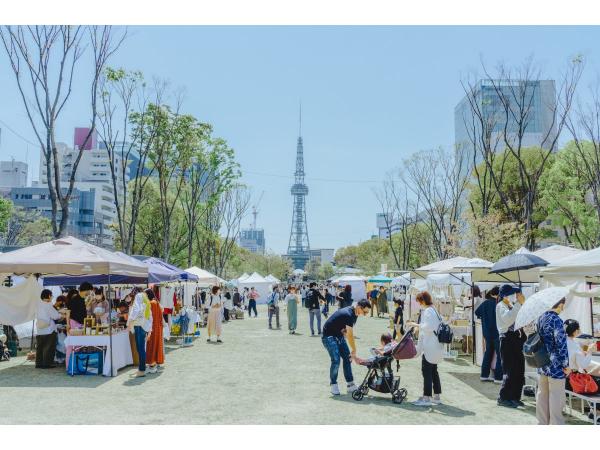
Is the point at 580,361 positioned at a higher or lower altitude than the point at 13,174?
lower

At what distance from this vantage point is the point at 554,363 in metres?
5.42

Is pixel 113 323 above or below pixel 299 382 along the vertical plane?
above

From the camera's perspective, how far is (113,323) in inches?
431

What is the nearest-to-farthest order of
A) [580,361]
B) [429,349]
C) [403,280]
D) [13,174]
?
[580,361]
[429,349]
[403,280]
[13,174]

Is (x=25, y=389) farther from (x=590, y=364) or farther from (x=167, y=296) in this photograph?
(x=167, y=296)

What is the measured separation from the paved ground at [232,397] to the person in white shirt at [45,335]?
0.35 meters

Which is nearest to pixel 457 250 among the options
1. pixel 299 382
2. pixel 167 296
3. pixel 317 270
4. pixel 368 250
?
pixel 167 296

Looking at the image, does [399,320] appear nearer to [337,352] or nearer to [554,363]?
[337,352]

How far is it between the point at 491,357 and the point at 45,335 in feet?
28.2

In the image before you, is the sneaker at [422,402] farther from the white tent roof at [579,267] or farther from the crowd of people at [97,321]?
the crowd of people at [97,321]

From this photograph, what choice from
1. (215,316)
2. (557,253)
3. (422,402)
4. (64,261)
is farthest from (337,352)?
(215,316)

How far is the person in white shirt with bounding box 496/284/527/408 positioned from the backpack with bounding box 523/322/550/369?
2.05 meters
